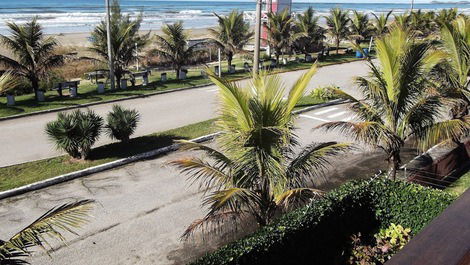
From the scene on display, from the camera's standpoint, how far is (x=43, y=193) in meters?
11.2

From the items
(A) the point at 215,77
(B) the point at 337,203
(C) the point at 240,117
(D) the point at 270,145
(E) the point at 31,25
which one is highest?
(E) the point at 31,25

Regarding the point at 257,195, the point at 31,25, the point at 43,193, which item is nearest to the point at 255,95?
the point at 257,195

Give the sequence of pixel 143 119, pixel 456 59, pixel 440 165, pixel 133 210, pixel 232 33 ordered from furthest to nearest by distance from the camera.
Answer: pixel 232 33
pixel 143 119
pixel 440 165
pixel 456 59
pixel 133 210

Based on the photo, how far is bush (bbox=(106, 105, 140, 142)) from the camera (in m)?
14.5

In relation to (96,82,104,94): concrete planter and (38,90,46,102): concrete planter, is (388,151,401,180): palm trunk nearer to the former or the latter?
(96,82,104,94): concrete planter

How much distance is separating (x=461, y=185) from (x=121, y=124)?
1054cm

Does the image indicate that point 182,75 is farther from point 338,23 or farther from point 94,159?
point 338,23

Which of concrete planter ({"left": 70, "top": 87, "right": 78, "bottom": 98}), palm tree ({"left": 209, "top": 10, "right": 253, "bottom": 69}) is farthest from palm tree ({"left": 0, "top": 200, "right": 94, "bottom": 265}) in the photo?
palm tree ({"left": 209, "top": 10, "right": 253, "bottom": 69})

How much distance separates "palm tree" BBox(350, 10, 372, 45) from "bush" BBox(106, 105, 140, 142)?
2514cm

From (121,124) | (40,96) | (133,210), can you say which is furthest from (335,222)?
(40,96)

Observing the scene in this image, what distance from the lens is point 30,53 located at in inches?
760

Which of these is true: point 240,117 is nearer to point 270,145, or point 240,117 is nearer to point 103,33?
point 270,145

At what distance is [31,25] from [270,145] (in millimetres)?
16819

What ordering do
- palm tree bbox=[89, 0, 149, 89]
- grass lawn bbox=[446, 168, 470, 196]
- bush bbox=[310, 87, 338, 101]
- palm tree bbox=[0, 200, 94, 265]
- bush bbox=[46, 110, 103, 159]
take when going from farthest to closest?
palm tree bbox=[89, 0, 149, 89] < bush bbox=[310, 87, 338, 101] < bush bbox=[46, 110, 103, 159] < grass lawn bbox=[446, 168, 470, 196] < palm tree bbox=[0, 200, 94, 265]
